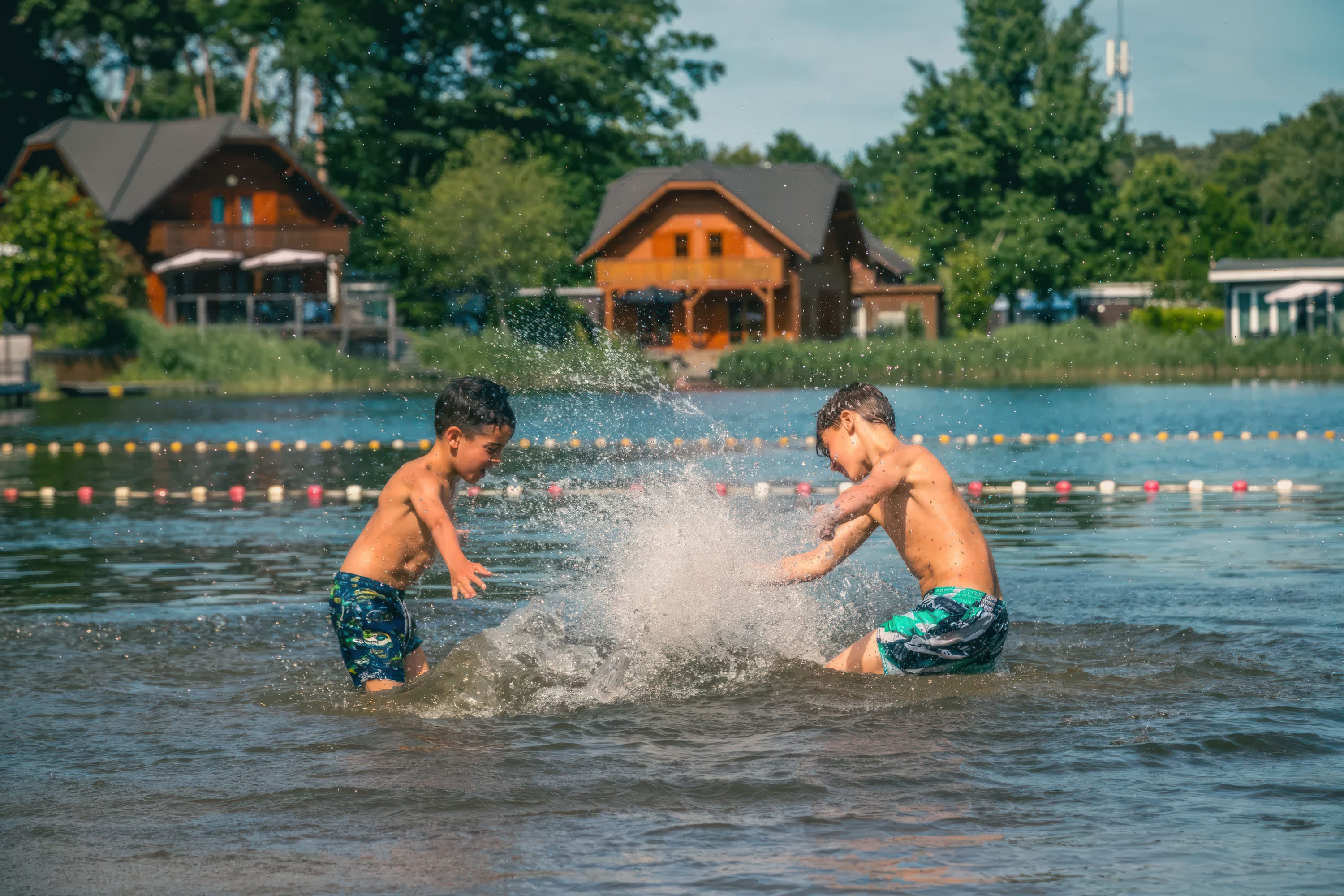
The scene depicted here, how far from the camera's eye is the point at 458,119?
226ft

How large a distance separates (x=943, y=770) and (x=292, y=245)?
189 feet

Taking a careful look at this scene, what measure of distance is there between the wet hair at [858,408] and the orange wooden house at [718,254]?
51.4m

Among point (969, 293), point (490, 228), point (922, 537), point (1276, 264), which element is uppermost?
point (490, 228)

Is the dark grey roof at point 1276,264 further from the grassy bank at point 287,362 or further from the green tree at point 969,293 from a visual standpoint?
the grassy bank at point 287,362

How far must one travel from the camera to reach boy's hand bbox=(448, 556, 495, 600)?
7.02m

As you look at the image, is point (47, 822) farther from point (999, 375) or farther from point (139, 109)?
point (139, 109)

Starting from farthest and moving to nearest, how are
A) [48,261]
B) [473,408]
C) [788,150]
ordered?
[788,150] → [48,261] → [473,408]

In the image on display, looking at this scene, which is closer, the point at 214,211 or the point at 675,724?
the point at 675,724

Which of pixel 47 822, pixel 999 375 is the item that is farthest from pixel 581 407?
pixel 47 822

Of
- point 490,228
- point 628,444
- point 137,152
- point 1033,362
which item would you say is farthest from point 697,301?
point 628,444

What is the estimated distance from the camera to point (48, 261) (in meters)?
49.4

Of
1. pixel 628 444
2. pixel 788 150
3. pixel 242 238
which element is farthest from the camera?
pixel 788 150

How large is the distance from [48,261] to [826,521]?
46.9 metres

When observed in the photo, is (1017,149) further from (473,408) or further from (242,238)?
(473,408)
